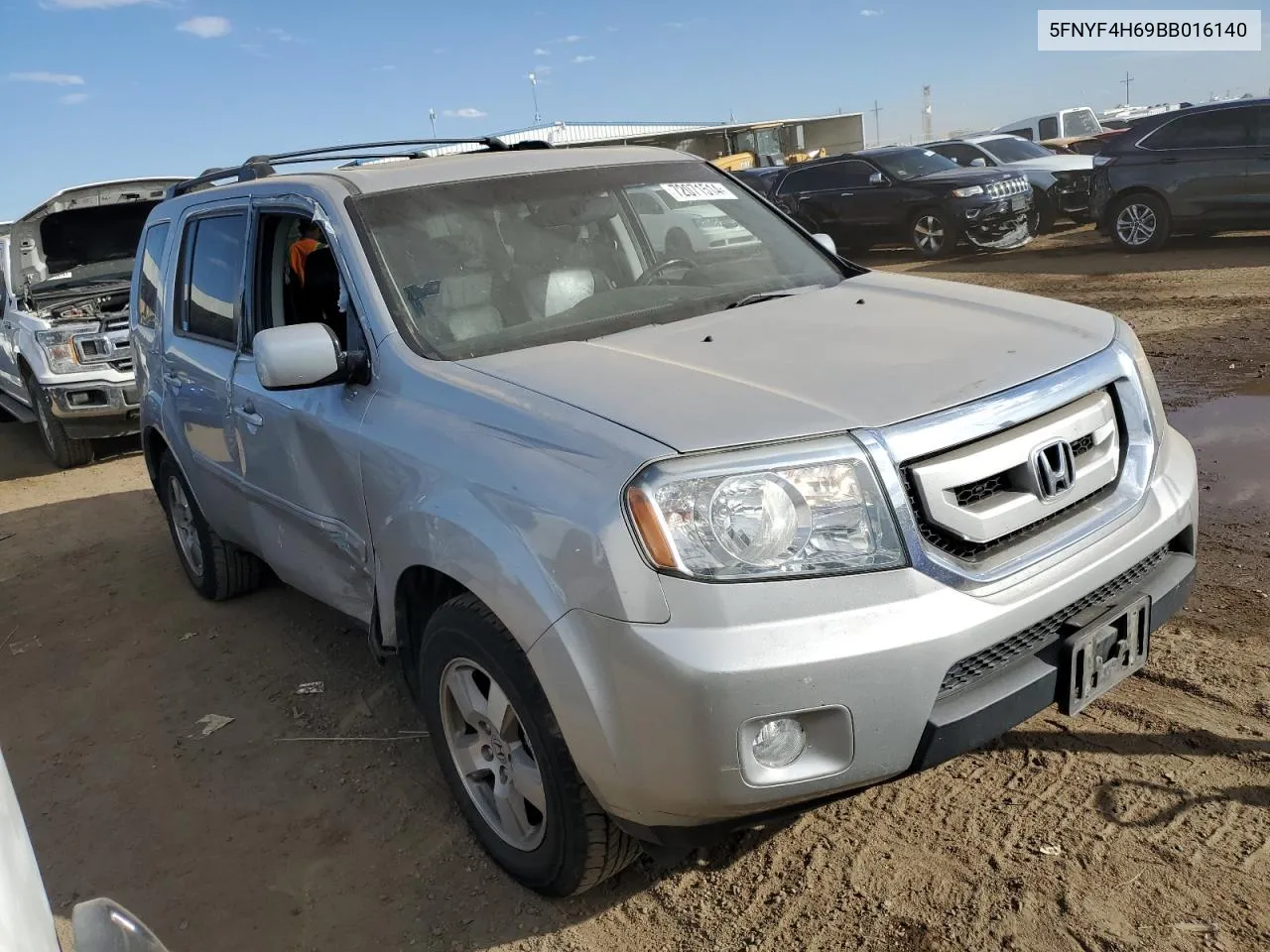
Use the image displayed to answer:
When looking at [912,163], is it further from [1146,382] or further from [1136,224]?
[1146,382]

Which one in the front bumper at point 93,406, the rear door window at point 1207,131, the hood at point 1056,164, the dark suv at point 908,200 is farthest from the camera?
the hood at point 1056,164

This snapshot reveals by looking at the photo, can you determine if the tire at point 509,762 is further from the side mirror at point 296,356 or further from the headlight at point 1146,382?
the headlight at point 1146,382

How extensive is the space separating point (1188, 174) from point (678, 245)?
10.2 m

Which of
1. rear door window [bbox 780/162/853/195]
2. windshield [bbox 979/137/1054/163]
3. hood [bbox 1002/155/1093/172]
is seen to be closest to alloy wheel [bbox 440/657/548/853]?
rear door window [bbox 780/162/853/195]

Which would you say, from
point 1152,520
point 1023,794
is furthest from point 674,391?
point 1023,794

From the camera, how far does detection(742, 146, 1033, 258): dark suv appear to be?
14.0 m

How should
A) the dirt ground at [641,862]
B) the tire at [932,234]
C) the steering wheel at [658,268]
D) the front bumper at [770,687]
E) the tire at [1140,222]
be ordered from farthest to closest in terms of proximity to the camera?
the tire at [932,234]
the tire at [1140,222]
the steering wheel at [658,268]
the dirt ground at [641,862]
the front bumper at [770,687]

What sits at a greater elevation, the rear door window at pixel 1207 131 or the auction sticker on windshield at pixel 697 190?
the auction sticker on windshield at pixel 697 190

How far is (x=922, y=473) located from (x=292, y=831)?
7.35 ft

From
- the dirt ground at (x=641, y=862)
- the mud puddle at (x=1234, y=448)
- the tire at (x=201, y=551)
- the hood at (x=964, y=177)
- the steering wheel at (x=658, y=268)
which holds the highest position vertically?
the steering wheel at (x=658, y=268)

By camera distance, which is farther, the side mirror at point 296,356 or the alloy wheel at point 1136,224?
the alloy wheel at point 1136,224

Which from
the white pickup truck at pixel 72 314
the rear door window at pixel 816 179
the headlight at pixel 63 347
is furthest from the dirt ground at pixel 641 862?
the rear door window at pixel 816 179

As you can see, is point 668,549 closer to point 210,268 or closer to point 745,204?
point 745,204

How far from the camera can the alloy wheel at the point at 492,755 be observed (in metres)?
2.63
